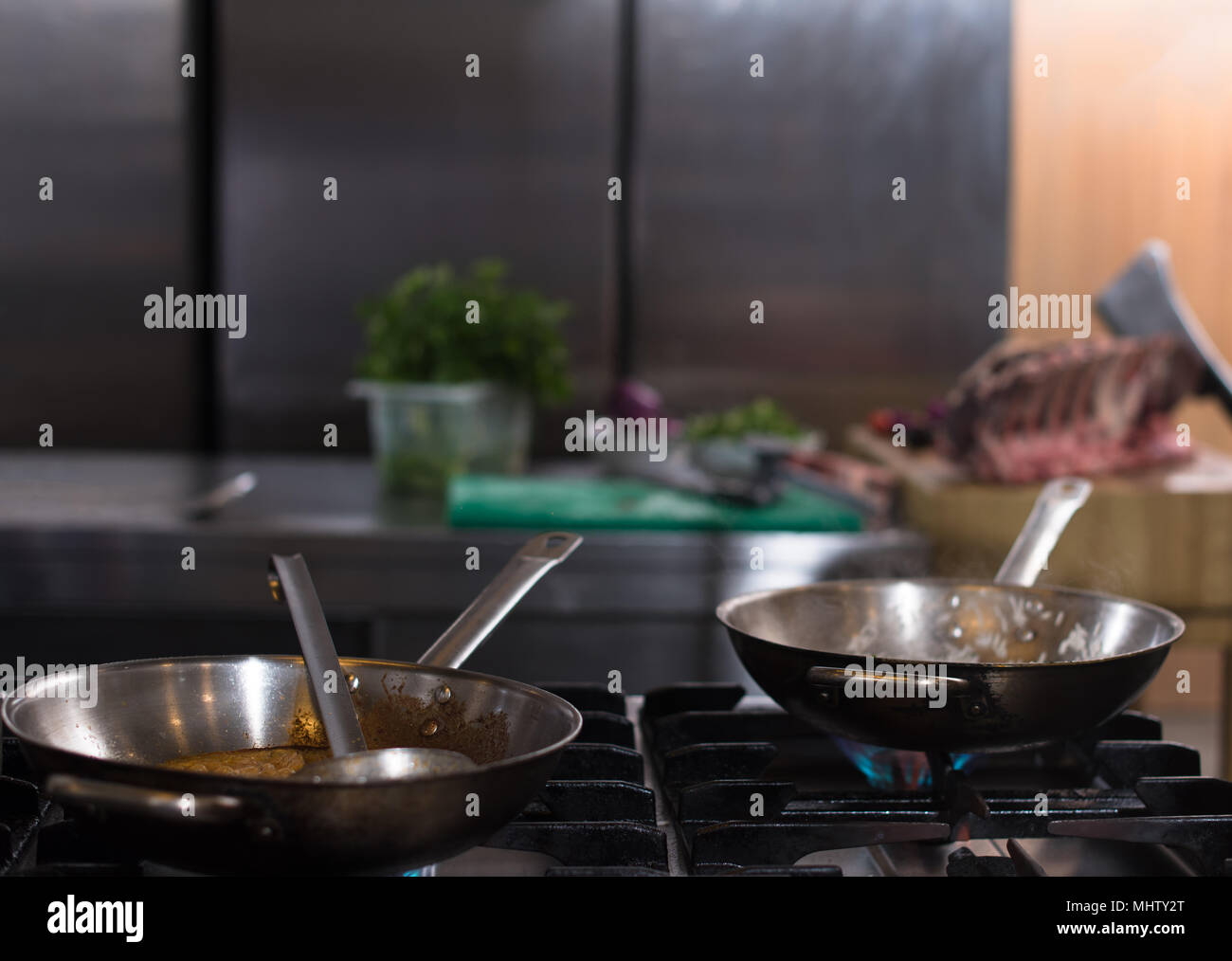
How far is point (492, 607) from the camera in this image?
66 cm

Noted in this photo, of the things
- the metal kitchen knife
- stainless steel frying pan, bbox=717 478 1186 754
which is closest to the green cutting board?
the metal kitchen knife

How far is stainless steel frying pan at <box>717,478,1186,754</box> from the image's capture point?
60 cm

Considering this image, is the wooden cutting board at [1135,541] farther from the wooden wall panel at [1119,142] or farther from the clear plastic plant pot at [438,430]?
the wooden wall panel at [1119,142]

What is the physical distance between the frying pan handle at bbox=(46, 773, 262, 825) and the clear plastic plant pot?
1363 millimetres

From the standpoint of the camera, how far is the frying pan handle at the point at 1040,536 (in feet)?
2.61

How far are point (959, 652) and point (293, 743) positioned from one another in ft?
1.37

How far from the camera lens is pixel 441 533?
5.29ft

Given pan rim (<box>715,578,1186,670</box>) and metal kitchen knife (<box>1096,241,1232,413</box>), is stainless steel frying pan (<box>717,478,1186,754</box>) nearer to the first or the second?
pan rim (<box>715,578,1186,670</box>)

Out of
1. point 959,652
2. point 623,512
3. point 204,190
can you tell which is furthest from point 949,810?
point 204,190

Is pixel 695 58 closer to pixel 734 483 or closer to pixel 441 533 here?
pixel 734 483

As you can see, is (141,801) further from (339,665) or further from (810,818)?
(810,818)
